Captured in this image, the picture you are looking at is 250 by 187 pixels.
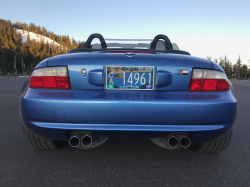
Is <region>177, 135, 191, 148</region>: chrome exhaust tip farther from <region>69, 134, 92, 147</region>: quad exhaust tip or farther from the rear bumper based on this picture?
<region>69, 134, 92, 147</region>: quad exhaust tip

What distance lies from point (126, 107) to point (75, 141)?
1.87 feet

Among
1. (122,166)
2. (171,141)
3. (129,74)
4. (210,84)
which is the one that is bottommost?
(122,166)

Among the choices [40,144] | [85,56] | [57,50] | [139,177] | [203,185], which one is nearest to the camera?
[203,185]

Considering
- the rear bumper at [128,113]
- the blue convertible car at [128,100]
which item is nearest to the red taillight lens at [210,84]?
the blue convertible car at [128,100]

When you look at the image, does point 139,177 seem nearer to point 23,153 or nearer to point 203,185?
point 203,185

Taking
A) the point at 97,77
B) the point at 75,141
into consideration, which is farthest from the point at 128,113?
the point at 75,141

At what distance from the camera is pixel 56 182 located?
6.05ft

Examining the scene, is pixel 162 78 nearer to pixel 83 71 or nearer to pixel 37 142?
pixel 83 71

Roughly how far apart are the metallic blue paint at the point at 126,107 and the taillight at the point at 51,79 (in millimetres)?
62

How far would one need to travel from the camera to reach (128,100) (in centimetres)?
186

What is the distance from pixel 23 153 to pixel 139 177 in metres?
1.42

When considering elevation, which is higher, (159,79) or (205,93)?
(159,79)

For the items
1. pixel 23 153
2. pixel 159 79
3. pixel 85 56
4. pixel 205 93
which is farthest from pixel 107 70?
pixel 23 153

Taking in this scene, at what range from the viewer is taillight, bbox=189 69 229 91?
2074mm
